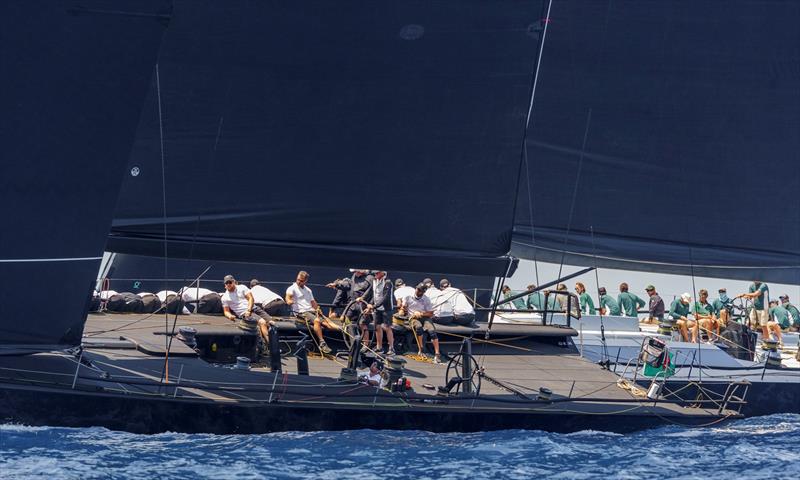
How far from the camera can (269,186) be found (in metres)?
11.9

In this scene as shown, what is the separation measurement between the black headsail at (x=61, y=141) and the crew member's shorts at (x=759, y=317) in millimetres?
12082

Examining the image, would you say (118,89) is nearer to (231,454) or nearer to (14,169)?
(14,169)

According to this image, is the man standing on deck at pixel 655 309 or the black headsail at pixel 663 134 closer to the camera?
the black headsail at pixel 663 134

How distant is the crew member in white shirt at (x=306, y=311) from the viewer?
13422 mm

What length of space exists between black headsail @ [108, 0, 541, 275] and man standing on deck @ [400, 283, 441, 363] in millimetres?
1550

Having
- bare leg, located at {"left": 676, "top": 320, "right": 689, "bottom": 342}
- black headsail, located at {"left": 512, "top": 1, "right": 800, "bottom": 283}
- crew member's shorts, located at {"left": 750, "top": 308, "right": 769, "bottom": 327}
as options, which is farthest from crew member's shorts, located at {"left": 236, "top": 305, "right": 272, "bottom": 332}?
crew member's shorts, located at {"left": 750, "top": 308, "right": 769, "bottom": 327}

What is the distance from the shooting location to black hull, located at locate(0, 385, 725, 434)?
10.2 metres

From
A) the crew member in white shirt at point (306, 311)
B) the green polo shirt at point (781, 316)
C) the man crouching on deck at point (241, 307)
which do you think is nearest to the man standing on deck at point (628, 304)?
the green polo shirt at point (781, 316)

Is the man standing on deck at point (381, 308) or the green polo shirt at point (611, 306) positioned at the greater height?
the green polo shirt at point (611, 306)

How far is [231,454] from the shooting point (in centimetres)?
A: 1034

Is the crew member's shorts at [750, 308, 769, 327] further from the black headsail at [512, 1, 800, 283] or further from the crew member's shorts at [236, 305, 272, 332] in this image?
the crew member's shorts at [236, 305, 272, 332]

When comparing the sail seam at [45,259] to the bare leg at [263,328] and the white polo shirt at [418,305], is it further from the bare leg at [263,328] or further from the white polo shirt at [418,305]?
the white polo shirt at [418,305]

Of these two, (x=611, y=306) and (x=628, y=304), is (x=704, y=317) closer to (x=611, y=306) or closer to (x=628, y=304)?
(x=628, y=304)

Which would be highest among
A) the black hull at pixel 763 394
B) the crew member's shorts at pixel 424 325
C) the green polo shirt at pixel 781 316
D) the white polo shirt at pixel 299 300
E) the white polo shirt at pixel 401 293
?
the green polo shirt at pixel 781 316
